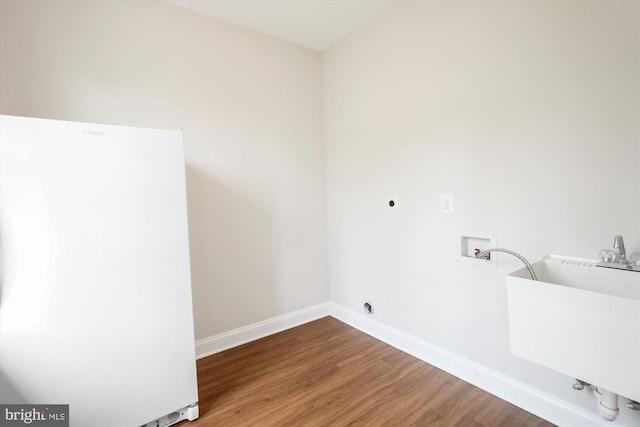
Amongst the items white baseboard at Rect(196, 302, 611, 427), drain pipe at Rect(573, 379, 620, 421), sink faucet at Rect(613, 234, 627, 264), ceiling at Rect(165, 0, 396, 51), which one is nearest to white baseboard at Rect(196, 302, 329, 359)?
white baseboard at Rect(196, 302, 611, 427)

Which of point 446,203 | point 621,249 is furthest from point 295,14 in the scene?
point 621,249

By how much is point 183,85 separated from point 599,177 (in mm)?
2569

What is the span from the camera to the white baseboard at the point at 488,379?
1466 mm

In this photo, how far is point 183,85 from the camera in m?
2.17

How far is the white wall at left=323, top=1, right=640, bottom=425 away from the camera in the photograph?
134cm

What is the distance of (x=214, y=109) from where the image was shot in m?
2.31

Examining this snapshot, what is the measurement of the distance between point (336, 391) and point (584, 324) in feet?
4.45

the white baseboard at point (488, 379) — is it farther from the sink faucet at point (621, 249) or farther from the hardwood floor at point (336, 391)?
the sink faucet at point (621, 249)

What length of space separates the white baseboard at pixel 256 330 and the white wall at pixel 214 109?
60 millimetres

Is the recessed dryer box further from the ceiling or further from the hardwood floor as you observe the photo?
the ceiling

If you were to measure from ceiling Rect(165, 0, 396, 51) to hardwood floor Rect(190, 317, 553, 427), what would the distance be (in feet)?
8.65

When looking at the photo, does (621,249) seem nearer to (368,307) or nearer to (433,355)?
(433,355)

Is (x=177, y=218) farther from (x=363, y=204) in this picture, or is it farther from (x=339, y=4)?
(x=339, y=4)

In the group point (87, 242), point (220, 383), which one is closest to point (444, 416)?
point (220, 383)
